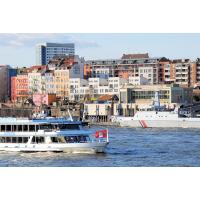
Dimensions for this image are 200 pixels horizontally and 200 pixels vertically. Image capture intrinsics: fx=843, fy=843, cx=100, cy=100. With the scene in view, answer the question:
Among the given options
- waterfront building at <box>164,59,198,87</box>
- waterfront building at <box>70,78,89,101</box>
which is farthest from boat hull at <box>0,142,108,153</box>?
waterfront building at <box>164,59,198,87</box>

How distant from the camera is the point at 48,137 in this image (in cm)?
1622

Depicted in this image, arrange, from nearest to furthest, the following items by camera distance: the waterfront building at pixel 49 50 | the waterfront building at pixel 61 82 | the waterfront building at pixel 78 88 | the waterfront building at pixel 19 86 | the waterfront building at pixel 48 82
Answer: the waterfront building at pixel 78 88 < the waterfront building at pixel 61 82 < the waterfront building at pixel 48 82 < the waterfront building at pixel 19 86 < the waterfront building at pixel 49 50

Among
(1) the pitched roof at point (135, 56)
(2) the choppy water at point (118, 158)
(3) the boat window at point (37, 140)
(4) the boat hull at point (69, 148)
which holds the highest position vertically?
(1) the pitched roof at point (135, 56)

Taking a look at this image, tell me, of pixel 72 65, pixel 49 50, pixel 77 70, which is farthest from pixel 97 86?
pixel 49 50

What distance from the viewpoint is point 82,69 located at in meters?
49.6

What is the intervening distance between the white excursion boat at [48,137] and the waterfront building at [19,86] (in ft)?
108

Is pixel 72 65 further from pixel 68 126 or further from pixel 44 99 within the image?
pixel 68 126

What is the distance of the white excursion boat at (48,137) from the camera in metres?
16.1

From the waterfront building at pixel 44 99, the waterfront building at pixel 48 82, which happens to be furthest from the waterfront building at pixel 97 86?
the waterfront building at pixel 48 82

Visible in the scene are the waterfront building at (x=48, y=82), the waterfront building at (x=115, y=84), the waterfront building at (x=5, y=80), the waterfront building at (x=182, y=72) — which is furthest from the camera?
the waterfront building at (x=5, y=80)

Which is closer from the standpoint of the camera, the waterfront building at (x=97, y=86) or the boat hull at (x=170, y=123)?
the boat hull at (x=170, y=123)

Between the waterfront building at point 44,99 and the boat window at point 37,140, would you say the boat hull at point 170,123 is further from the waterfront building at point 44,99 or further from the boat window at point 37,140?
the boat window at point 37,140

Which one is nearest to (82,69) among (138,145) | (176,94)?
(176,94)

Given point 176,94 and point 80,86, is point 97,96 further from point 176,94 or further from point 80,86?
point 176,94
